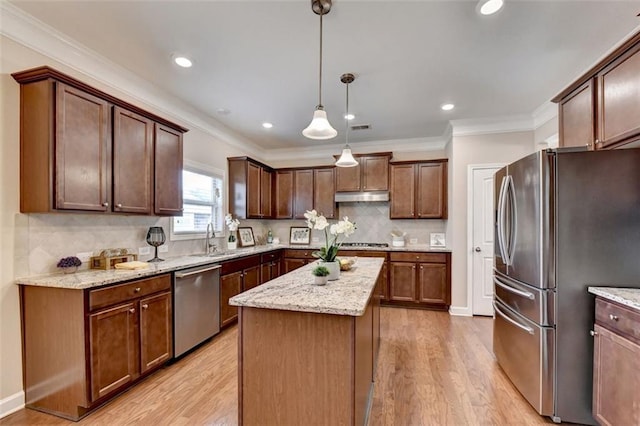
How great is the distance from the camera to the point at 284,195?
5.62 m

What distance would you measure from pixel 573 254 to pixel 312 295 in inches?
70.1

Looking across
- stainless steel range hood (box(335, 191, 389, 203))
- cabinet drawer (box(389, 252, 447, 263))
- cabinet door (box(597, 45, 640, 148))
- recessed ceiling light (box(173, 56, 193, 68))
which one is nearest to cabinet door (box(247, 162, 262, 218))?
stainless steel range hood (box(335, 191, 389, 203))

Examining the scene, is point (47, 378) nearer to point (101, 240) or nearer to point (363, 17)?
point (101, 240)

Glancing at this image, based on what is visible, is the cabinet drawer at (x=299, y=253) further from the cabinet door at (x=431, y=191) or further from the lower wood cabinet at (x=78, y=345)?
the lower wood cabinet at (x=78, y=345)

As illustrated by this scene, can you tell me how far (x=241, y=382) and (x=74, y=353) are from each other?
126cm

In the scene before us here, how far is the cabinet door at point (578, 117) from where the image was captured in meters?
2.21

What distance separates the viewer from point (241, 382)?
5.55 feet

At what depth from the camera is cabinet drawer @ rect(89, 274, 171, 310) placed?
6.66 feet

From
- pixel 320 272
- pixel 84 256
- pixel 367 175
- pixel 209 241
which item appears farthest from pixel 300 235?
pixel 320 272

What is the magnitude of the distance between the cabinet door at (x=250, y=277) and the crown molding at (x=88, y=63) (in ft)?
6.93

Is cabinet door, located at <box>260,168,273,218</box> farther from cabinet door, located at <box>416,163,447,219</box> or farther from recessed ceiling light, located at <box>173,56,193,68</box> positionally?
cabinet door, located at <box>416,163,447,219</box>

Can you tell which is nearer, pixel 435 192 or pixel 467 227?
pixel 467 227

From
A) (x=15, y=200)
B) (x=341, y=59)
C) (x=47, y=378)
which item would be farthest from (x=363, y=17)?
(x=47, y=378)

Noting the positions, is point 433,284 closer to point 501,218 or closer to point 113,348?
point 501,218
